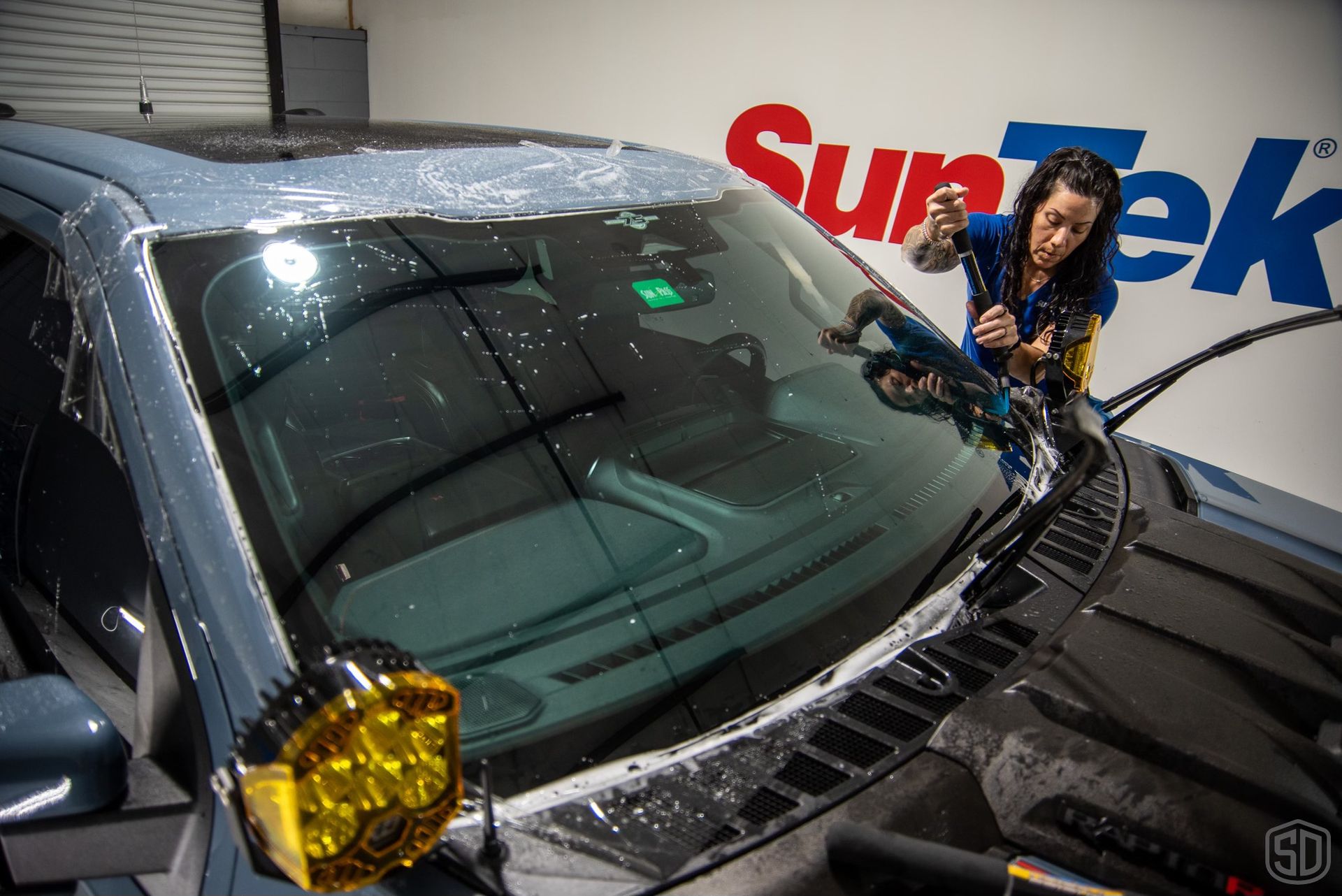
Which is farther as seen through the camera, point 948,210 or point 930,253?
point 930,253

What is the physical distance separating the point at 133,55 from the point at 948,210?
4.63m

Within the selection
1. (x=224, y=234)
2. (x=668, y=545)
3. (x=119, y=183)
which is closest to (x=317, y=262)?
(x=224, y=234)

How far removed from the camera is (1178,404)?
3.49 metres

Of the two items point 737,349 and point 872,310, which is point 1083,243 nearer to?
point 872,310

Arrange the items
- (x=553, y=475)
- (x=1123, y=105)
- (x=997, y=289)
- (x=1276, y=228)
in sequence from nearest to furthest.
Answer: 1. (x=553, y=475)
2. (x=997, y=289)
3. (x=1276, y=228)
4. (x=1123, y=105)

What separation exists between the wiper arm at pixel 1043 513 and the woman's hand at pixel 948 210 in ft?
3.18

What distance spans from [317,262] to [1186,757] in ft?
3.95

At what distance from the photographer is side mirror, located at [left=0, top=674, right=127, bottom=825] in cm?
78

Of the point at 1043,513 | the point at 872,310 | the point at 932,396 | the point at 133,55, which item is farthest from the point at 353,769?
the point at 133,55

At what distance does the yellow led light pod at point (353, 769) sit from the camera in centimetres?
60

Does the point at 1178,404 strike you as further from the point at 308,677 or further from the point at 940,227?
the point at 308,677

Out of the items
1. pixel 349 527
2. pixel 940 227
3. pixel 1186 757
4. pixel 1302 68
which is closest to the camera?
pixel 1186 757

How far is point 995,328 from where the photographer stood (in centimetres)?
191

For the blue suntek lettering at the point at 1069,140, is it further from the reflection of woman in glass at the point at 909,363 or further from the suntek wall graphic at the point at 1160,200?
the reflection of woman in glass at the point at 909,363
